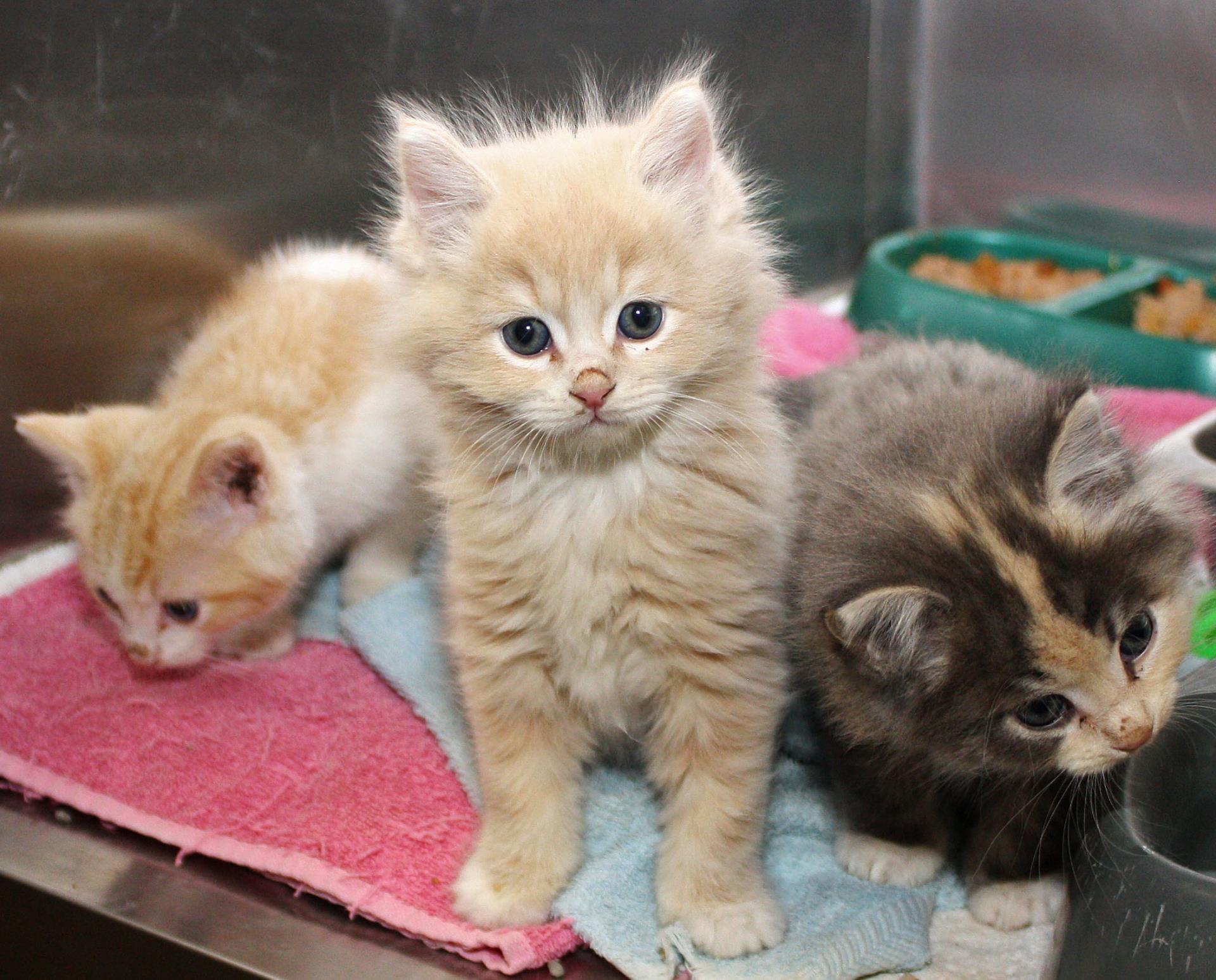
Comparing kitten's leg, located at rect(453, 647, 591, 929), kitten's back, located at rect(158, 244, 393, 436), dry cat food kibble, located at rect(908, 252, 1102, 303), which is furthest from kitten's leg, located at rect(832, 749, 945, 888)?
dry cat food kibble, located at rect(908, 252, 1102, 303)

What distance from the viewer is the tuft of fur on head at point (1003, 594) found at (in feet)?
4.22

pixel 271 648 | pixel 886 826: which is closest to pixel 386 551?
pixel 271 648

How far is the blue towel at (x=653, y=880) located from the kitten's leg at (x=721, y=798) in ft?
0.11

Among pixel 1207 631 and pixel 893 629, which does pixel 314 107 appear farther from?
pixel 1207 631

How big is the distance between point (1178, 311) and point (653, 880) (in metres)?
2.08

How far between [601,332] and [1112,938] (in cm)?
84

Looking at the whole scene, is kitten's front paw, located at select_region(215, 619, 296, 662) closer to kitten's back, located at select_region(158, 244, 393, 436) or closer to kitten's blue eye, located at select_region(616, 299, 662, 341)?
kitten's back, located at select_region(158, 244, 393, 436)

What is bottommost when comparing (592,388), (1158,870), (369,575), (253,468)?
(369,575)

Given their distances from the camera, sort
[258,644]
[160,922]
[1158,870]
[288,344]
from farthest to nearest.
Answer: [288,344] < [258,644] < [160,922] < [1158,870]

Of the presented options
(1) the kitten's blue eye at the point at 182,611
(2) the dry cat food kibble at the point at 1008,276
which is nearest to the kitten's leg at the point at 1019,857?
(1) the kitten's blue eye at the point at 182,611

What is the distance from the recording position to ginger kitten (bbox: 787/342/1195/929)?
129 centimetres

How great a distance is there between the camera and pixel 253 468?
6.00 feet

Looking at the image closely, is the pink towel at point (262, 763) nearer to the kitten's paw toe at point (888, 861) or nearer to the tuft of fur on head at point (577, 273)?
the tuft of fur on head at point (577, 273)

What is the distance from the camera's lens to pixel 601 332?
133 centimetres
